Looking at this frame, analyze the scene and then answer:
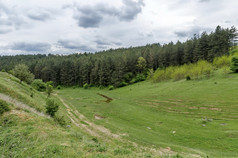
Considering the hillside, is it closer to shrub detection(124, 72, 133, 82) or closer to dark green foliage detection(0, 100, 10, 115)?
dark green foliage detection(0, 100, 10, 115)

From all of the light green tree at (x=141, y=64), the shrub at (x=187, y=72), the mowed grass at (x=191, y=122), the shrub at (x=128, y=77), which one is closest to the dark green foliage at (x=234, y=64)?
the shrub at (x=187, y=72)

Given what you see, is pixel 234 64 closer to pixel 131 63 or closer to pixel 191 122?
pixel 191 122

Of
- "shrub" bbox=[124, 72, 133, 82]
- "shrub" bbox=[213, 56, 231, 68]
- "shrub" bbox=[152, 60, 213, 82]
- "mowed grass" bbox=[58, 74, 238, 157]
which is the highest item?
"shrub" bbox=[213, 56, 231, 68]

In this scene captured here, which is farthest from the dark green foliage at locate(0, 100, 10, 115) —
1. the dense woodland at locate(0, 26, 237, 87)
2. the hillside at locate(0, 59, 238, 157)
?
the dense woodland at locate(0, 26, 237, 87)

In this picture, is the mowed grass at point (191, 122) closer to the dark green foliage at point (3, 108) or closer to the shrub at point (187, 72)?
the shrub at point (187, 72)

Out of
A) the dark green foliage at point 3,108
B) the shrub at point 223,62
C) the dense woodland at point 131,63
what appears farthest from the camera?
the dense woodland at point 131,63

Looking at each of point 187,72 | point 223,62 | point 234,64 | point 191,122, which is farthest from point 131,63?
point 191,122

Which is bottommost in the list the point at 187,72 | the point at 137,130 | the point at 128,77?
the point at 137,130

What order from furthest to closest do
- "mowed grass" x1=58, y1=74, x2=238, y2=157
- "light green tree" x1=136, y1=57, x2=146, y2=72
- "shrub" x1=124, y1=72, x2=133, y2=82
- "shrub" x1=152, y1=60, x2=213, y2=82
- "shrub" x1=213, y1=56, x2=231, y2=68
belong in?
"light green tree" x1=136, y1=57, x2=146, y2=72
"shrub" x1=124, y1=72, x2=133, y2=82
"shrub" x1=213, y1=56, x2=231, y2=68
"shrub" x1=152, y1=60, x2=213, y2=82
"mowed grass" x1=58, y1=74, x2=238, y2=157

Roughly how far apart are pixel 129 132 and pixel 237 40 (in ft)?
316

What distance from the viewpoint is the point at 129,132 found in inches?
844

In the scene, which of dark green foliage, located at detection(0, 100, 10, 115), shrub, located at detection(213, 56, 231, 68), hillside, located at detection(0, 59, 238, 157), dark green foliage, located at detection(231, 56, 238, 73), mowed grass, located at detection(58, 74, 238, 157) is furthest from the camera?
shrub, located at detection(213, 56, 231, 68)

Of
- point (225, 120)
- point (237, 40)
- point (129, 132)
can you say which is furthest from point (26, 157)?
point (237, 40)

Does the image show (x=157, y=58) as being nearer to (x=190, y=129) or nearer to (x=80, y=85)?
(x=80, y=85)
